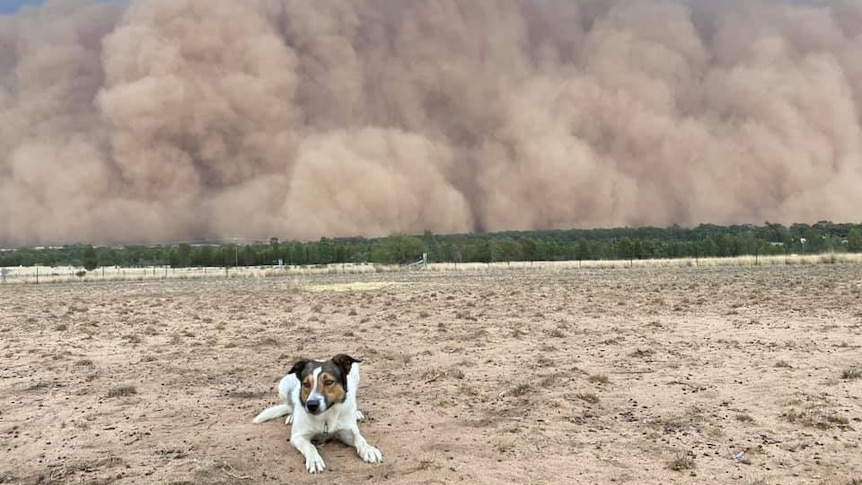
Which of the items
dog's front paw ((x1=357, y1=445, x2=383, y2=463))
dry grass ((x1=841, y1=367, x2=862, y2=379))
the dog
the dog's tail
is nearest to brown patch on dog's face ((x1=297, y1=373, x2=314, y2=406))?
the dog

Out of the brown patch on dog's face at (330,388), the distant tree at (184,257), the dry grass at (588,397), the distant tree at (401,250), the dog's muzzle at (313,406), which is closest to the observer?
the dog's muzzle at (313,406)

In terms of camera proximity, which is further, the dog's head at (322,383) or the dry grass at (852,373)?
the dry grass at (852,373)

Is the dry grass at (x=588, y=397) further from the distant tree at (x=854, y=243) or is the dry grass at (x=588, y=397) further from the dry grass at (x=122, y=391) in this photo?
the distant tree at (x=854, y=243)

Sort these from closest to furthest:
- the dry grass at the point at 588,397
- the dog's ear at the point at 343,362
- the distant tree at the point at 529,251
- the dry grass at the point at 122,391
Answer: the dog's ear at the point at 343,362 < the dry grass at the point at 588,397 < the dry grass at the point at 122,391 < the distant tree at the point at 529,251

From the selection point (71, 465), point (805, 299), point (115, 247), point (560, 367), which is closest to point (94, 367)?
point (71, 465)

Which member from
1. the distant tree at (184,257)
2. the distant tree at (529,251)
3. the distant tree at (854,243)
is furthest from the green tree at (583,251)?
the distant tree at (184,257)

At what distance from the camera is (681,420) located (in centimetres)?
422

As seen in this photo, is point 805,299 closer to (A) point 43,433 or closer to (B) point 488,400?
(B) point 488,400

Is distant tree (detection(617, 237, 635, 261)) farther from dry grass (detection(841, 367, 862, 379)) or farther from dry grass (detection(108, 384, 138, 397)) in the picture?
dry grass (detection(108, 384, 138, 397))

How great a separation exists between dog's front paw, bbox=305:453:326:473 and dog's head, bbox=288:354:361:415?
10.2 inches

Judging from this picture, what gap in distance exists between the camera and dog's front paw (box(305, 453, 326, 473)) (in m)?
3.42

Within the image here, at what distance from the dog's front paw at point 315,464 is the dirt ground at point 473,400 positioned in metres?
0.09

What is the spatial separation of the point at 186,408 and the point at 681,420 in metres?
3.94

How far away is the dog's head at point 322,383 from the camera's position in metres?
3.55
